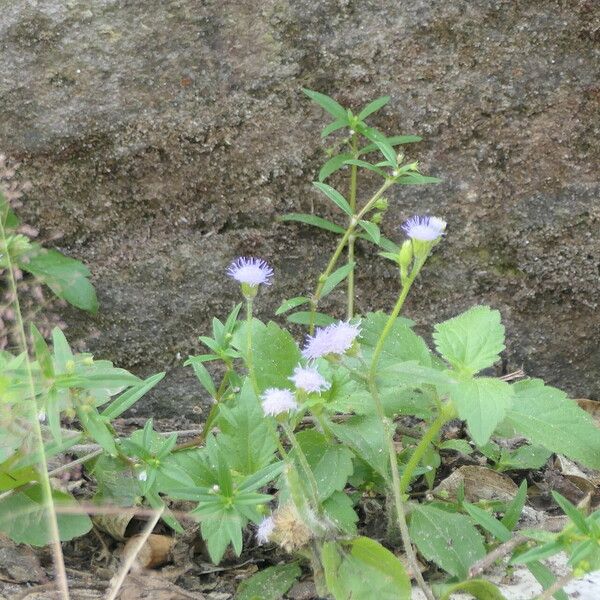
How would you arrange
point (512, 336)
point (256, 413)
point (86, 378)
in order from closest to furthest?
point (86, 378) < point (256, 413) < point (512, 336)

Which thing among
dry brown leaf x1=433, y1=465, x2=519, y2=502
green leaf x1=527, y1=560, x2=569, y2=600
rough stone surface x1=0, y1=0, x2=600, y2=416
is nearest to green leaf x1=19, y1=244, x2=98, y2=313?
rough stone surface x1=0, y1=0, x2=600, y2=416

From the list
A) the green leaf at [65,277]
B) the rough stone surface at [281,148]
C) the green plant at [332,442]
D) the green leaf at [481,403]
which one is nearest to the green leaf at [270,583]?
the green plant at [332,442]

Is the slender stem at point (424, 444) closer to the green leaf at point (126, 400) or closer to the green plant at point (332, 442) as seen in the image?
the green plant at point (332, 442)

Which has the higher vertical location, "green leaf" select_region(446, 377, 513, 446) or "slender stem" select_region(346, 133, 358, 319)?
"green leaf" select_region(446, 377, 513, 446)

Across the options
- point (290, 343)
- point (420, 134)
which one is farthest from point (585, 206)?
point (290, 343)

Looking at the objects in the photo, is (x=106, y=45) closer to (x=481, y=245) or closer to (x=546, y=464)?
(x=481, y=245)

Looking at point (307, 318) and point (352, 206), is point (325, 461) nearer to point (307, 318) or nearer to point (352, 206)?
point (307, 318)

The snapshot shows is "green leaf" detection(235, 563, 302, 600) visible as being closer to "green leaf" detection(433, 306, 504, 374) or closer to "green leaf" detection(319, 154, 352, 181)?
"green leaf" detection(433, 306, 504, 374)
